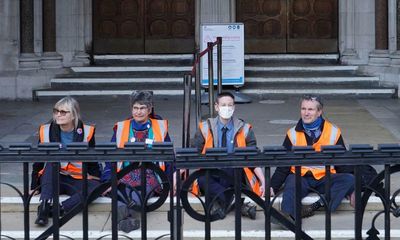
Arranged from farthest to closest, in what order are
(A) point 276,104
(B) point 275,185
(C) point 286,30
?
(C) point 286,30, (A) point 276,104, (B) point 275,185

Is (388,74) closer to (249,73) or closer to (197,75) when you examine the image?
(249,73)

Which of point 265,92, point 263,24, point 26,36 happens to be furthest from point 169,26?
point 265,92

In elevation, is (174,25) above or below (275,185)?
above

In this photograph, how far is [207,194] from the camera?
503cm

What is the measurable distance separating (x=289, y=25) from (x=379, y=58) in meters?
2.16

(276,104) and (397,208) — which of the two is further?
(276,104)

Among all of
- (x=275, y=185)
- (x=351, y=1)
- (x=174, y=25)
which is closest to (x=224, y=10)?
(x=174, y=25)

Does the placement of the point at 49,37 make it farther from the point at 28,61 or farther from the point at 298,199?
the point at 298,199

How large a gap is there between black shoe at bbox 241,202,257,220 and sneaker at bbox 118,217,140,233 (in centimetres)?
97

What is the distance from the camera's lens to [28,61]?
1734 centimetres

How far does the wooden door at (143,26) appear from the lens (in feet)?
61.7

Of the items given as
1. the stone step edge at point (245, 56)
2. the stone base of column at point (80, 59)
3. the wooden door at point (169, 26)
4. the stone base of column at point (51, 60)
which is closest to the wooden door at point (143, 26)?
the wooden door at point (169, 26)

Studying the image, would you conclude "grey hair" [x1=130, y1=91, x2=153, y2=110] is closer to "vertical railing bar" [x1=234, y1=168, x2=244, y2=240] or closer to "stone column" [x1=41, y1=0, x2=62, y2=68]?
"vertical railing bar" [x1=234, y1=168, x2=244, y2=240]

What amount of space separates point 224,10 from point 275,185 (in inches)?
428
